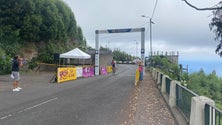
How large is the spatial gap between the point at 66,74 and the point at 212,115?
22696 mm

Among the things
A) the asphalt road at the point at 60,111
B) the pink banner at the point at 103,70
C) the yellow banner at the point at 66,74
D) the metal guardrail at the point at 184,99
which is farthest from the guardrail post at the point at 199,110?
the pink banner at the point at 103,70

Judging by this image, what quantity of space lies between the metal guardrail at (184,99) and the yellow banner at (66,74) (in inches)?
617

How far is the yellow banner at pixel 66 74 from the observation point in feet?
86.8

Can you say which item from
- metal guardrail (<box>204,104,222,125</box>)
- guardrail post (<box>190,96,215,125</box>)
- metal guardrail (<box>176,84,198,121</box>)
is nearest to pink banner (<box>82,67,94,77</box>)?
metal guardrail (<box>176,84,198,121</box>)

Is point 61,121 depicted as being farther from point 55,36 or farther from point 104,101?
point 55,36

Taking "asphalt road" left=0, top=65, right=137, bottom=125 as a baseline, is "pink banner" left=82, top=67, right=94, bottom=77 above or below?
above

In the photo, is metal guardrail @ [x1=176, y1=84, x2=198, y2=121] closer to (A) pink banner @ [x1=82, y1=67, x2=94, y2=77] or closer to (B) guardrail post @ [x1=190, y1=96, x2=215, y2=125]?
(B) guardrail post @ [x1=190, y1=96, x2=215, y2=125]

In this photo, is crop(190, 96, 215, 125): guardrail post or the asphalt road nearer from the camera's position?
crop(190, 96, 215, 125): guardrail post

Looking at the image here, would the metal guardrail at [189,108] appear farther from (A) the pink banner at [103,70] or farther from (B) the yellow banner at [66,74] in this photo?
(A) the pink banner at [103,70]

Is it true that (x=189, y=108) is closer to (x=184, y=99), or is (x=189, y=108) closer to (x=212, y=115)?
(x=184, y=99)

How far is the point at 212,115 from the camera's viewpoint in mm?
6406

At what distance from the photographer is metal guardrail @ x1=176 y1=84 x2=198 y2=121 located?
9.22 m

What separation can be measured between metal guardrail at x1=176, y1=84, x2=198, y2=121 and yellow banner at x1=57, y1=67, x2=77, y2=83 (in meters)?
15.7

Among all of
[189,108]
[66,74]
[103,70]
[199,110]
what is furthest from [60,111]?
[103,70]
